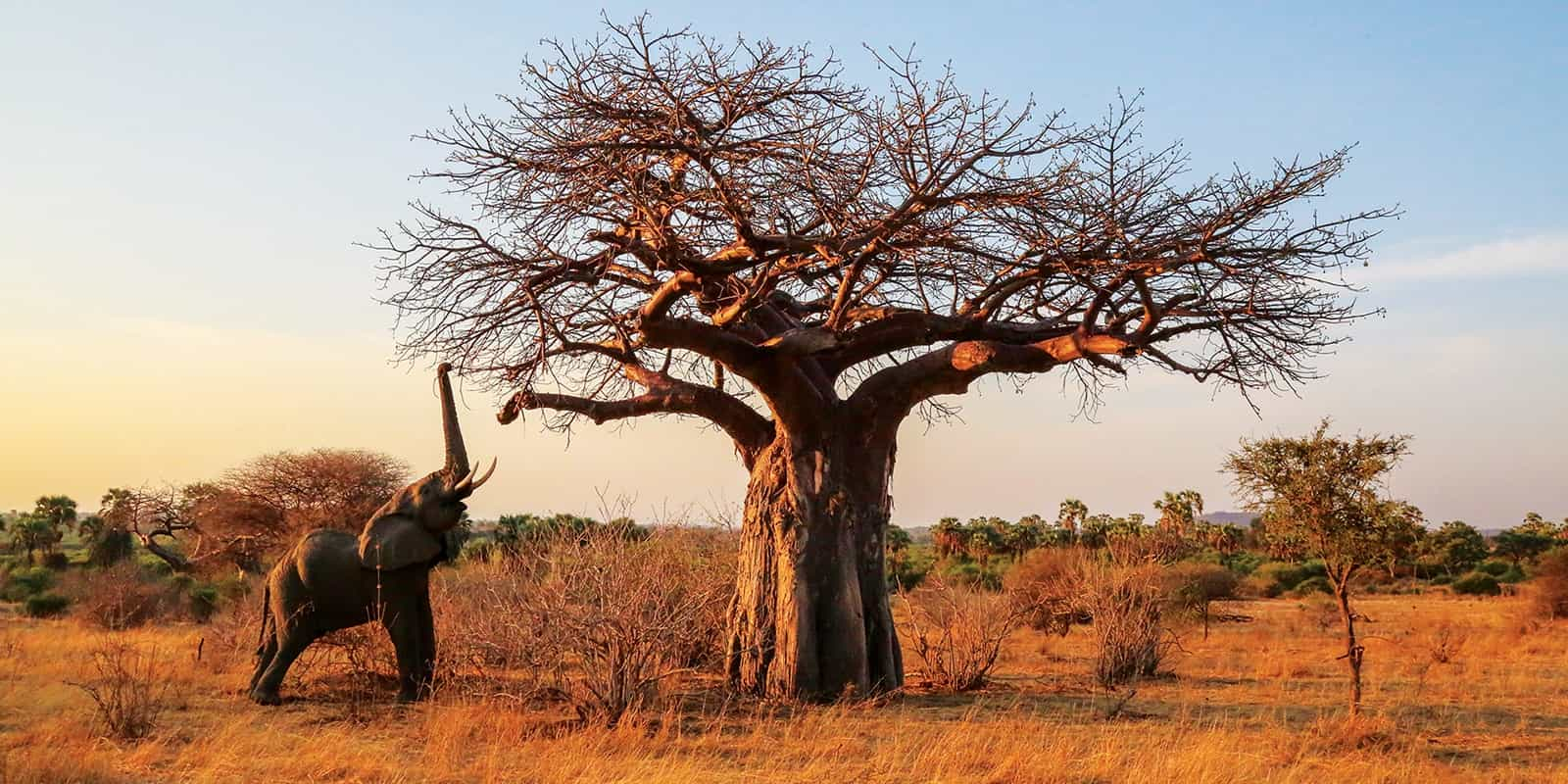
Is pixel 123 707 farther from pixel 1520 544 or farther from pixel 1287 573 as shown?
pixel 1520 544

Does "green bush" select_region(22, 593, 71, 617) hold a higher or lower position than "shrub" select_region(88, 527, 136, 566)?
lower

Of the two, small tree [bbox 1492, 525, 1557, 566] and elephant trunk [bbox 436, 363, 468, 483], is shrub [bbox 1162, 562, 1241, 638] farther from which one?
small tree [bbox 1492, 525, 1557, 566]

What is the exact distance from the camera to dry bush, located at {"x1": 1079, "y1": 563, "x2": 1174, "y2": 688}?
11828mm

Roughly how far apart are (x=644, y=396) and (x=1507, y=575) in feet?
95.0

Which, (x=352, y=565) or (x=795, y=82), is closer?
(x=795, y=82)

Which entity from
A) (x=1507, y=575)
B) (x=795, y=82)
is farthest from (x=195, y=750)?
(x=1507, y=575)

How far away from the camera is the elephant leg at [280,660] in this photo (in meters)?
9.57

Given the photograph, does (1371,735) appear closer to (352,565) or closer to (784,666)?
(784,666)

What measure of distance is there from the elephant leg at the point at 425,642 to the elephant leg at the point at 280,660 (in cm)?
79

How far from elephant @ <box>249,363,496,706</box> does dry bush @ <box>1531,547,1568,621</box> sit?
18383mm

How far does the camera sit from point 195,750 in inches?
301

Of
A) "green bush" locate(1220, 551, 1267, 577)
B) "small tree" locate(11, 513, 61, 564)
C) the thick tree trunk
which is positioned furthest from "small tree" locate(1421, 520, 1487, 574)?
"small tree" locate(11, 513, 61, 564)

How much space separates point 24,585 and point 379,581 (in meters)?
16.7

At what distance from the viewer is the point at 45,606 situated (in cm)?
1959
